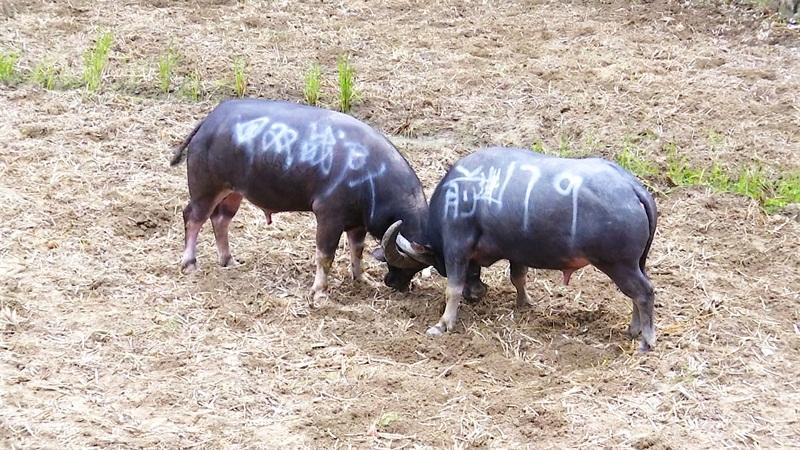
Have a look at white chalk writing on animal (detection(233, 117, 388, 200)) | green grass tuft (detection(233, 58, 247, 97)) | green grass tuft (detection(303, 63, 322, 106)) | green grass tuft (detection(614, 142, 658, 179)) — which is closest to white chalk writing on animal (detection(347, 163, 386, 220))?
white chalk writing on animal (detection(233, 117, 388, 200))

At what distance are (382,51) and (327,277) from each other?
4.48 metres

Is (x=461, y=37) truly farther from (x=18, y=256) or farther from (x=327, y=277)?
(x=18, y=256)

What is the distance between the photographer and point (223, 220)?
6.26m

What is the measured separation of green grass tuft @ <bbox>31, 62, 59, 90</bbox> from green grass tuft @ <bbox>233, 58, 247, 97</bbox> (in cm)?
162

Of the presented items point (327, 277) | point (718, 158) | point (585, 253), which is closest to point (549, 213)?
point (585, 253)

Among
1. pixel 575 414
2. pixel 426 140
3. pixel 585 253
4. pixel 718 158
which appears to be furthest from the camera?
pixel 426 140

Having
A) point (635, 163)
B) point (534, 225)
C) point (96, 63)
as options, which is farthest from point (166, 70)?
point (534, 225)

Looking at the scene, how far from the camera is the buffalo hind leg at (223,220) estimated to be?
20.5ft

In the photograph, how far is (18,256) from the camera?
6.01 metres

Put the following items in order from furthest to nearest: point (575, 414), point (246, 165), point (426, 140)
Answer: point (426, 140) → point (246, 165) → point (575, 414)

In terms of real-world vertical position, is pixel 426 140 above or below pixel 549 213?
below

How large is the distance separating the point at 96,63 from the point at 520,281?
4.96 metres

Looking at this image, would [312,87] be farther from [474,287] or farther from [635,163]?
[474,287]

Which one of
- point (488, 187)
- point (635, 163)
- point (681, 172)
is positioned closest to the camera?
point (488, 187)
